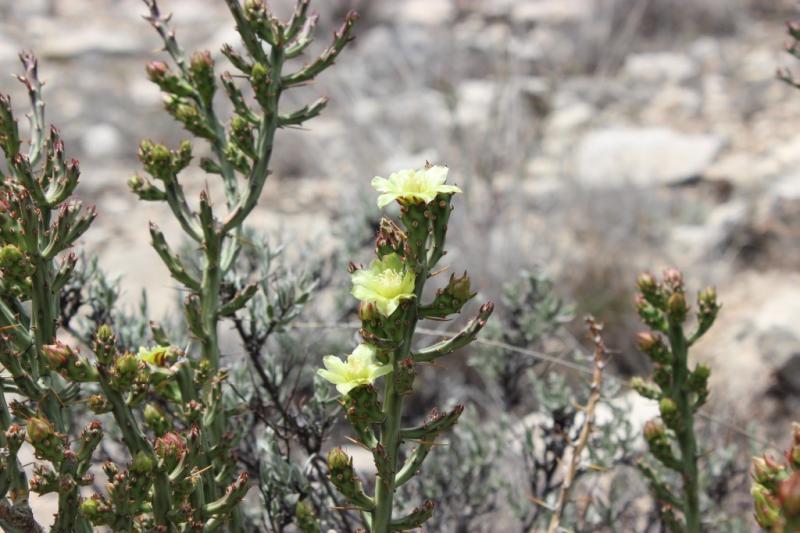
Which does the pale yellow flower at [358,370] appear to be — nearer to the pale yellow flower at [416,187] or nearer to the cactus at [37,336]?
the pale yellow flower at [416,187]

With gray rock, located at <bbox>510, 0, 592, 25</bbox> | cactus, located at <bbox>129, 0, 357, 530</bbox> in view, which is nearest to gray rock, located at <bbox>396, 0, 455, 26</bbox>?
gray rock, located at <bbox>510, 0, 592, 25</bbox>

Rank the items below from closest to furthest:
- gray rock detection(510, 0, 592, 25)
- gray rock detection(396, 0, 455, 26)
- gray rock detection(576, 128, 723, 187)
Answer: gray rock detection(576, 128, 723, 187), gray rock detection(510, 0, 592, 25), gray rock detection(396, 0, 455, 26)

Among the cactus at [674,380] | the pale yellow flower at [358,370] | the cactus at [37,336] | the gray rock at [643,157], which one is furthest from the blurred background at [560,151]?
the pale yellow flower at [358,370]

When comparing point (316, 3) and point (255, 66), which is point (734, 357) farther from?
point (316, 3)

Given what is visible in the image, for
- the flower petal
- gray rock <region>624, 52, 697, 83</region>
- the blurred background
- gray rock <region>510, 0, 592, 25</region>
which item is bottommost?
the flower petal

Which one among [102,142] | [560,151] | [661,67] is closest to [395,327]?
[560,151]

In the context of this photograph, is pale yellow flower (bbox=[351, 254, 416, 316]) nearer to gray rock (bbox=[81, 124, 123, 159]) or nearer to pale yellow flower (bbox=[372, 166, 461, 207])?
pale yellow flower (bbox=[372, 166, 461, 207])

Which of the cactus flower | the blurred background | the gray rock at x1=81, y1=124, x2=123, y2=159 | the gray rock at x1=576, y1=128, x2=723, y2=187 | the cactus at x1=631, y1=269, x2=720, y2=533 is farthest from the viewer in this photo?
the gray rock at x1=81, y1=124, x2=123, y2=159

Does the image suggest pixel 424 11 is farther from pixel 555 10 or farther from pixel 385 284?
pixel 385 284

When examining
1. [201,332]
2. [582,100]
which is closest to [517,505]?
[201,332]
